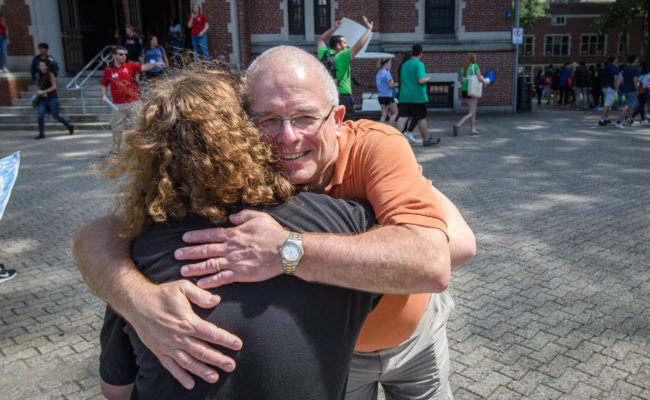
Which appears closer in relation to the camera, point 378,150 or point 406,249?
point 406,249

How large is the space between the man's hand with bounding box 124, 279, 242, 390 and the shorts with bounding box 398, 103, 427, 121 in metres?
→ 9.93

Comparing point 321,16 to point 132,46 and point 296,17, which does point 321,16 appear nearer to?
point 296,17

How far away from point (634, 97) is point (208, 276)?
52.5 feet

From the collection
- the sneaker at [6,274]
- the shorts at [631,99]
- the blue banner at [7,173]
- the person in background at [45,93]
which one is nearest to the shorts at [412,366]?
the blue banner at [7,173]

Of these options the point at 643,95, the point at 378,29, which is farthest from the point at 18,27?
the point at 643,95

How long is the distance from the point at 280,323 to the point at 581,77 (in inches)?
947

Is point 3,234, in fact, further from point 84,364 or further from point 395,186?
point 395,186

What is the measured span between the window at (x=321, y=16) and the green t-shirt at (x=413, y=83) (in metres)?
9.02

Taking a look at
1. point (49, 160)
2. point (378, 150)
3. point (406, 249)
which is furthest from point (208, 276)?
point (49, 160)

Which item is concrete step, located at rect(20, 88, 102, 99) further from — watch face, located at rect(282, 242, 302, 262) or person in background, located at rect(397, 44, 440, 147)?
watch face, located at rect(282, 242, 302, 262)

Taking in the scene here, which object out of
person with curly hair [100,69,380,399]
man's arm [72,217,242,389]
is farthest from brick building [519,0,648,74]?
man's arm [72,217,242,389]

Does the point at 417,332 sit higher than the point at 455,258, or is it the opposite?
the point at 455,258

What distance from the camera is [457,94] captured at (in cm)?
1914

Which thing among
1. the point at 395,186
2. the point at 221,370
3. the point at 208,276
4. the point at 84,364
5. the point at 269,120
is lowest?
the point at 84,364
